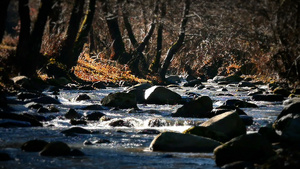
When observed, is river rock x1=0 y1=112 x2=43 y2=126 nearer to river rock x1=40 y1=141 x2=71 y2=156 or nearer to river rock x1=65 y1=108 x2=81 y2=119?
river rock x1=65 y1=108 x2=81 y2=119

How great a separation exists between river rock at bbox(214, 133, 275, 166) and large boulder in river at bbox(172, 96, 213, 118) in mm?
4628

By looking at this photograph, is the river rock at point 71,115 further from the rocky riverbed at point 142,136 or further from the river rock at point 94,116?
the river rock at point 94,116

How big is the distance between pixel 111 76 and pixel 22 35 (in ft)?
29.3

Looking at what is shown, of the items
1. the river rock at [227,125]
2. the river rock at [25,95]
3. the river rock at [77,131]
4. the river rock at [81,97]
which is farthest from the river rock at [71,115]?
the river rock at [81,97]

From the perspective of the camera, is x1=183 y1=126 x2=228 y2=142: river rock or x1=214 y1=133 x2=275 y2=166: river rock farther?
x1=183 y1=126 x2=228 y2=142: river rock

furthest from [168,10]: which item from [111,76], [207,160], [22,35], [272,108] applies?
[207,160]

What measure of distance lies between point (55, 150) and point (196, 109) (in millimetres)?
5399

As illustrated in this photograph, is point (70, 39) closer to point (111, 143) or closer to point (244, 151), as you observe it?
point (111, 143)

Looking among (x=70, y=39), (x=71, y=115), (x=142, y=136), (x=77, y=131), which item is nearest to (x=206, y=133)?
(x=142, y=136)

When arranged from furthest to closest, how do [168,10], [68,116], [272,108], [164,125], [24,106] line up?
[168,10] → [272,108] → [24,106] → [68,116] → [164,125]

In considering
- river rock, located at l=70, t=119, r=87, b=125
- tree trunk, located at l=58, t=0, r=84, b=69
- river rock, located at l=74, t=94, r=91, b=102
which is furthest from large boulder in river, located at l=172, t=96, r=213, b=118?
tree trunk, located at l=58, t=0, r=84, b=69

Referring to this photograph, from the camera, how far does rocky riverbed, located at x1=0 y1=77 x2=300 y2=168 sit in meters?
5.96

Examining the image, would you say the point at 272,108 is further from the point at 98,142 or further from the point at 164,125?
the point at 98,142

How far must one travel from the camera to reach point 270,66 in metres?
13.1
